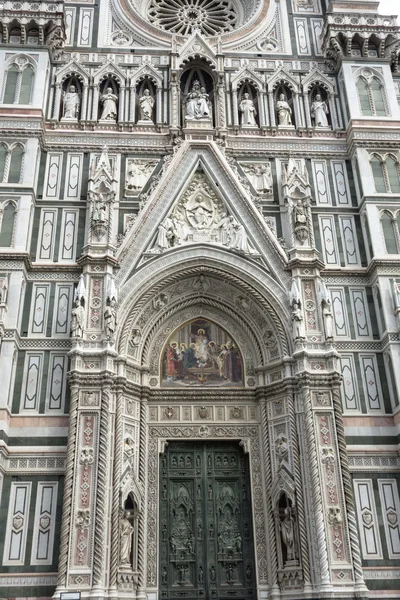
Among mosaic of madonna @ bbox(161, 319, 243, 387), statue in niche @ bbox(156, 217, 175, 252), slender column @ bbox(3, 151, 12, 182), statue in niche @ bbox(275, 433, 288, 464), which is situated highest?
slender column @ bbox(3, 151, 12, 182)

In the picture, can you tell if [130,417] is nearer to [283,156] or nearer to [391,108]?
[283,156]

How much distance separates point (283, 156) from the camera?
61.4 ft

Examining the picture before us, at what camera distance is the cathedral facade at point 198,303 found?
13938 millimetres

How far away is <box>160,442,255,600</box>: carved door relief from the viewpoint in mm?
14242

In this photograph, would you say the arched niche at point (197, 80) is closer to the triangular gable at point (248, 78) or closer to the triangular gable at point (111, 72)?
the triangular gable at point (248, 78)

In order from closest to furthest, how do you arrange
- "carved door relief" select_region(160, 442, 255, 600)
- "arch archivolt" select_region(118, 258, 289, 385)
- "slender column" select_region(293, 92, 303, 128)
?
1. "carved door relief" select_region(160, 442, 255, 600)
2. "arch archivolt" select_region(118, 258, 289, 385)
3. "slender column" select_region(293, 92, 303, 128)

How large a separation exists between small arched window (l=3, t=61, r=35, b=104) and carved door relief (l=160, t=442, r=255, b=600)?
1009 centimetres

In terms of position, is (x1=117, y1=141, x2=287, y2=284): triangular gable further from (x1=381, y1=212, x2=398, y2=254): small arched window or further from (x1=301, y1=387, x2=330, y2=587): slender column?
(x1=301, y1=387, x2=330, y2=587): slender column

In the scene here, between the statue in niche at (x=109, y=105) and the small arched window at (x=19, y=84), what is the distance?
200 cm

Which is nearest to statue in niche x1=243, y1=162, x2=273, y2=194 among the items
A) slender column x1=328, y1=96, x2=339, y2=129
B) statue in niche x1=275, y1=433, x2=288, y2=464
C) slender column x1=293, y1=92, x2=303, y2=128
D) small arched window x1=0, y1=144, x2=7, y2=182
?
slender column x1=293, y1=92, x2=303, y2=128

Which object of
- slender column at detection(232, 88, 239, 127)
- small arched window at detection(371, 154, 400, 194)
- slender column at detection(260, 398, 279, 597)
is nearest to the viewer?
slender column at detection(260, 398, 279, 597)

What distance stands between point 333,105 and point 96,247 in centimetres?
845

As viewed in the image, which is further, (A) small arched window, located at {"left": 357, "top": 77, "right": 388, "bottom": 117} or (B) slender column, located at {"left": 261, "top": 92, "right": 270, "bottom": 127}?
(B) slender column, located at {"left": 261, "top": 92, "right": 270, "bottom": 127}

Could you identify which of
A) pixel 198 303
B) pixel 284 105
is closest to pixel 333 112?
pixel 284 105
